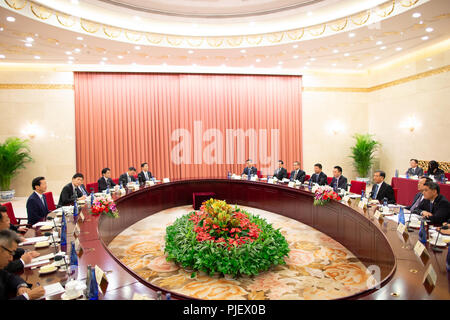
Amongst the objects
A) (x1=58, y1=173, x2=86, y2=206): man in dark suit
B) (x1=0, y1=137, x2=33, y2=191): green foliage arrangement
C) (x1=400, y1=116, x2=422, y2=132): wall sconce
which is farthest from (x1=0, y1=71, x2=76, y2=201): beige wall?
(x1=400, y1=116, x2=422, y2=132): wall sconce

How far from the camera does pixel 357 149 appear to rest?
8.98 meters

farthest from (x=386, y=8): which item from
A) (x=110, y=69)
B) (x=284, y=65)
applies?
(x=110, y=69)

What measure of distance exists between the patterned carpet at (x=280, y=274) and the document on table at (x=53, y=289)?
4.27ft

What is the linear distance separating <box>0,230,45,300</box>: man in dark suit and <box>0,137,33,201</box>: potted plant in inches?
282

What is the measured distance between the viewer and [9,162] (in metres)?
7.60

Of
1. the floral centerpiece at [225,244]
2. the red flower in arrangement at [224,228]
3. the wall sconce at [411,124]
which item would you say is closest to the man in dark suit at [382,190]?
the floral centerpiece at [225,244]

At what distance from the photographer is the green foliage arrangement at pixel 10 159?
7562mm

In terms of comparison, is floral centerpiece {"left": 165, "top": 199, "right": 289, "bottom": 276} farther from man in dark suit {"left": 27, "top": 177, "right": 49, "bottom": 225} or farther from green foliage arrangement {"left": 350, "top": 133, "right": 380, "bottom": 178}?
green foliage arrangement {"left": 350, "top": 133, "right": 380, "bottom": 178}

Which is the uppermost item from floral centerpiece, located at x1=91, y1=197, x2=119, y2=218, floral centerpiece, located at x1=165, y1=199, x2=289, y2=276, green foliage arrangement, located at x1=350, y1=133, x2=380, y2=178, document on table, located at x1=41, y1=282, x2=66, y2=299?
green foliage arrangement, located at x1=350, y1=133, x2=380, y2=178

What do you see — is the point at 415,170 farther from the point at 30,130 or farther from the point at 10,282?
the point at 30,130

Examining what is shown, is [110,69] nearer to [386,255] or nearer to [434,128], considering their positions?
[386,255]

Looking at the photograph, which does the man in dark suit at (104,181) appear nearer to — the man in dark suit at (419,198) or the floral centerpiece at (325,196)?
the floral centerpiece at (325,196)

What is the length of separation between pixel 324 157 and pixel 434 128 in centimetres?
315

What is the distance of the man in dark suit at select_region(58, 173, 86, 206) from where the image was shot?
4.46 m
